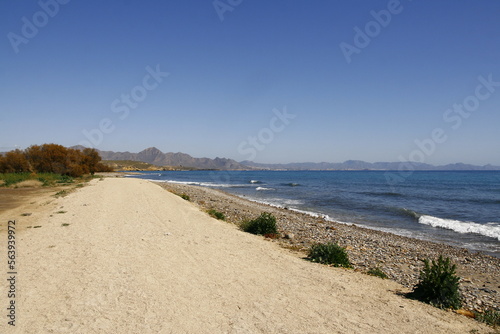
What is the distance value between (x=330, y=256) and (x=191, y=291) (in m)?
4.66

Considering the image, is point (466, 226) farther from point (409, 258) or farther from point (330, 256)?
point (330, 256)

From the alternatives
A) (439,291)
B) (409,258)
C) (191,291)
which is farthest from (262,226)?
(439,291)

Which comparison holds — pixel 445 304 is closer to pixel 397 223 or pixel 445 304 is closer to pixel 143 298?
pixel 143 298

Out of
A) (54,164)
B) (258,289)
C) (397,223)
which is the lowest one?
(397,223)

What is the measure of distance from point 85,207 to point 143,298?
1298 cm

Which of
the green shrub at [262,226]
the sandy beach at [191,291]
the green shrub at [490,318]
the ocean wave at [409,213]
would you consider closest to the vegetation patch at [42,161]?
the green shrub at [262,226]

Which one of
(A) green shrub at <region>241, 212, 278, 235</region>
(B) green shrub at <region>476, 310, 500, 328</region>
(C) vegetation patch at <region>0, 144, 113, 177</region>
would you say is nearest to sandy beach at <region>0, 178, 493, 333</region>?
(B) green shrub at <region>476, 310, 500, 328</region>

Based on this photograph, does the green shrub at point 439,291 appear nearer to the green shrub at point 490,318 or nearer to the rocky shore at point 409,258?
the green shrub at point 490,318

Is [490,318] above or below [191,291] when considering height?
below

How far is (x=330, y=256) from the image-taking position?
897cm

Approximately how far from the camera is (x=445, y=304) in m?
6.08

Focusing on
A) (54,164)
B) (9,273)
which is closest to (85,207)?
(9,273)

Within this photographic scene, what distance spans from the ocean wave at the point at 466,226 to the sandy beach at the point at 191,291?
14681 mm

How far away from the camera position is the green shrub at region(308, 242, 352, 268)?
29.1 ft
